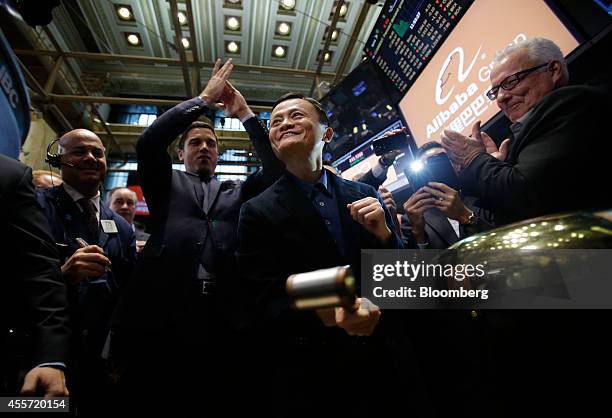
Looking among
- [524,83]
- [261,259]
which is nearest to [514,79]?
[524,83]

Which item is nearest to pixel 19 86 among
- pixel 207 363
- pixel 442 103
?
pixel 207 363

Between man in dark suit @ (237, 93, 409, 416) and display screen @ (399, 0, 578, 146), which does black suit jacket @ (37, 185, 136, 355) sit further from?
display screen @ (399, 0, 578, 146)

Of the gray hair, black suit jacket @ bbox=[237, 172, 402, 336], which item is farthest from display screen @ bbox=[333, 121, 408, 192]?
black suit jacket @ bbox=[237, 172, 402, 336]

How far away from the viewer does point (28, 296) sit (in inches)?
44.0

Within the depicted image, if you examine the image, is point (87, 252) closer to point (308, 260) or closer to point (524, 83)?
point (308, 260)

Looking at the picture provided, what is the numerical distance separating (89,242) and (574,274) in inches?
86.2

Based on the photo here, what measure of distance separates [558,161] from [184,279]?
5.47 feet

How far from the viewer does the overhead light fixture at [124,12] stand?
5.69 meters

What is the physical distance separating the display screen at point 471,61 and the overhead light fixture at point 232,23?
455cm

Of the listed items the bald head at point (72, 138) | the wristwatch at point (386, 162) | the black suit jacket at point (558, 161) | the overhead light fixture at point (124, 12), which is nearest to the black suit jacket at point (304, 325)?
the black suit jacket at point (558, 161)

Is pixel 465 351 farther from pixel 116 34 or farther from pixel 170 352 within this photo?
pixel 116 34

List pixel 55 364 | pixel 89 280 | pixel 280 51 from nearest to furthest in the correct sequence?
pixel 55 364, pixel 89 280, pixel 280 51

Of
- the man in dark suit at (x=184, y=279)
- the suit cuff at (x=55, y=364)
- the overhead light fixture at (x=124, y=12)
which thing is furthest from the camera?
the overhead light fixture at (x=124, y=12)

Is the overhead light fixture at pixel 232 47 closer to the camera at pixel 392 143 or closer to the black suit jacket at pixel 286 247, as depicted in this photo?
the camera at pixel 392 143
